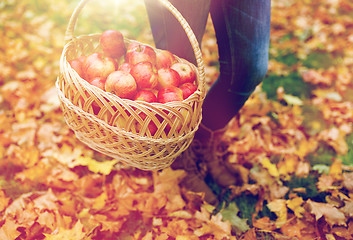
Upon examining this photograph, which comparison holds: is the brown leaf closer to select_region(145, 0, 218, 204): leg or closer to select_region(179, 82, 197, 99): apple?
select_region(145, 0, 218, 204): leg

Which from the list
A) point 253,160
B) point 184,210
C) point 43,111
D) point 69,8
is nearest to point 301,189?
point 253,160

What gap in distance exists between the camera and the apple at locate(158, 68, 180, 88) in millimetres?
1232

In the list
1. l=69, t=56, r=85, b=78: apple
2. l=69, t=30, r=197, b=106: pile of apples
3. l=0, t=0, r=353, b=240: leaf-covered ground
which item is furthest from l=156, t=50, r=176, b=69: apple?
l=0, t=0, r=353, b=240: leaf-covered ground

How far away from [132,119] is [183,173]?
0.70 meters

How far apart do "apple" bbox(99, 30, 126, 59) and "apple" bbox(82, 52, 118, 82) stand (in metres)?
0.08

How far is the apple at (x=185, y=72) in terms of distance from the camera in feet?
4.22

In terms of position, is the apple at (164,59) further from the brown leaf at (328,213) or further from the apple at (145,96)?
the brown leaf at (328,213)

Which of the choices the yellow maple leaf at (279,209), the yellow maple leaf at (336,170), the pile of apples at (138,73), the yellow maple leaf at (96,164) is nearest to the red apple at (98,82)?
the pile of apples at (138,73)

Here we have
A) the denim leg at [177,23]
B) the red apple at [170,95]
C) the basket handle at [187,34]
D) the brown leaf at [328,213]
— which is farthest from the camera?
the brown leaf at [328,213]

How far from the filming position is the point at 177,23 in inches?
51.8

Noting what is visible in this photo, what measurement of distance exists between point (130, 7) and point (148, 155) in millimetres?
2519

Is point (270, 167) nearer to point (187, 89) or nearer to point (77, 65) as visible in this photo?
point (187, 89)

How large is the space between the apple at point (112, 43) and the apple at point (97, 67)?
0.08 metres

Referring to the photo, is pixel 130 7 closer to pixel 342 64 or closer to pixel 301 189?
pixel 342 64
